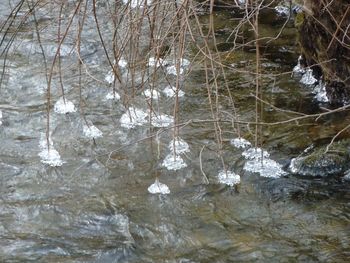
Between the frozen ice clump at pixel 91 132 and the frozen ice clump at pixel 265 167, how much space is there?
1.10 metres

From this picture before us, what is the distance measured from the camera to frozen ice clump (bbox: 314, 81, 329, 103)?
5590mm

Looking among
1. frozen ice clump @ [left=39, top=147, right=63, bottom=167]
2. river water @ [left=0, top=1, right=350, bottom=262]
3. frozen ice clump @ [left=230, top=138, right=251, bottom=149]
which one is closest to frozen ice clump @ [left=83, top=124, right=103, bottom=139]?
river water @ [left=0, top=1, right=350, bottom=262]

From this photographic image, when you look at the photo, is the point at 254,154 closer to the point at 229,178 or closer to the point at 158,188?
the point at 229,178

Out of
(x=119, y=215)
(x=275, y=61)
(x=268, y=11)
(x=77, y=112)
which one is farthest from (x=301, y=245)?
(x=268, y=11)

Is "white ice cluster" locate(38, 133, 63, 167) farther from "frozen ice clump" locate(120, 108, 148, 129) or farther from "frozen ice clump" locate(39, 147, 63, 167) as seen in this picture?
"frozen ice clump" locate(120, 108, 148, 129)

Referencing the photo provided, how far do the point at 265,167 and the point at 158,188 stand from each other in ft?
2.38

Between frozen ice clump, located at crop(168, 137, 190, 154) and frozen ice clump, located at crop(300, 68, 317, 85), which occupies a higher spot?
frozen ice clump, located at crop(300, 68, 317, 85)

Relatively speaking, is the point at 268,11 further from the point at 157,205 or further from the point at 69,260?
the point at 69,260

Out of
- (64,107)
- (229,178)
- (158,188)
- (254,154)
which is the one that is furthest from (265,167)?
(64,107)

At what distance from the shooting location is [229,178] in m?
4.43

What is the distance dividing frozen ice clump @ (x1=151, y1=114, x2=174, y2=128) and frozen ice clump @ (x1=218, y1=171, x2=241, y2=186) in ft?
2.63

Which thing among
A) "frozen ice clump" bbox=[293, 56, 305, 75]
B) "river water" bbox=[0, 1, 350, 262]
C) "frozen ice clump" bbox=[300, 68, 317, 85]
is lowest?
"river water" bbox=[0, 1, 350, 262]

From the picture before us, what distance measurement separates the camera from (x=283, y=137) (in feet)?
16.1

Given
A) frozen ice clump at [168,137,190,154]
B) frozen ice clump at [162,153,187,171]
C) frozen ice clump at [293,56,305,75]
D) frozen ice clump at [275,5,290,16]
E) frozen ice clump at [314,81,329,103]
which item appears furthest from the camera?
frozen ice clump at [275,5,290,16]
